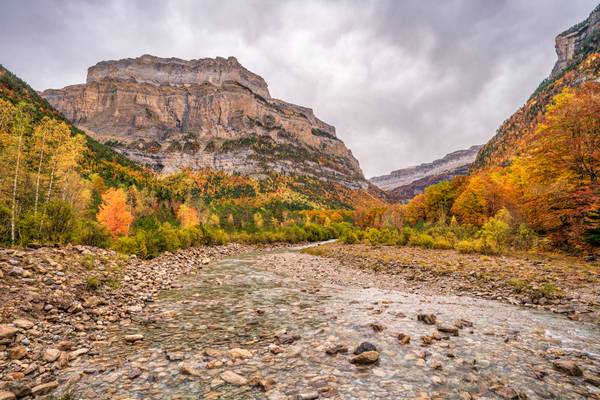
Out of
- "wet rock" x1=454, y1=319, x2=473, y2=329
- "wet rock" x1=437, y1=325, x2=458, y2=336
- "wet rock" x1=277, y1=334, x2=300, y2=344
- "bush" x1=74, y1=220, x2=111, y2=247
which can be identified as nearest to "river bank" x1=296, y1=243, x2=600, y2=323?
"wet rock" x1=454, y1=319, x2=473, y2=329

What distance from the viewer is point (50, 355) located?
5836 millimetres

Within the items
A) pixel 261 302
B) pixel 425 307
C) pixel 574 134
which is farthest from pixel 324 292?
pixel 574 134

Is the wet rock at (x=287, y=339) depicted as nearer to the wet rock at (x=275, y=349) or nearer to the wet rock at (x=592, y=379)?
the wet rock at (x=275, y=349)

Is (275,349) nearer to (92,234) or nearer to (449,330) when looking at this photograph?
(449,330)

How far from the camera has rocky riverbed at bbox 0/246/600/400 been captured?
15.5 feet

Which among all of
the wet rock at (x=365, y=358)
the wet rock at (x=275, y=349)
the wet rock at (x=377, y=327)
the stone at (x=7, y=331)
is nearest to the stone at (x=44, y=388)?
the stone at (x=7, y=331)

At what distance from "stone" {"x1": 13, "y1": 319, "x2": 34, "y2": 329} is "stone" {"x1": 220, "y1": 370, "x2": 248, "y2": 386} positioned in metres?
5.18

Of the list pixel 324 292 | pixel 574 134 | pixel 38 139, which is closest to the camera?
pixel 324 292

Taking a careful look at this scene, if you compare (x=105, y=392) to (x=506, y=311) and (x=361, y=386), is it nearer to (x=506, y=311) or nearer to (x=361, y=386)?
(x=361, y=386)

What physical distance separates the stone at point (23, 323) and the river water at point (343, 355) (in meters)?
1.79

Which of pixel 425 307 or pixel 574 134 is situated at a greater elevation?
pixel 574 134

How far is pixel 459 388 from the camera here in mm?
4594

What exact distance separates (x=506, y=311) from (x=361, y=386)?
7548 millimetres

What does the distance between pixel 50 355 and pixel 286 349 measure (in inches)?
189
